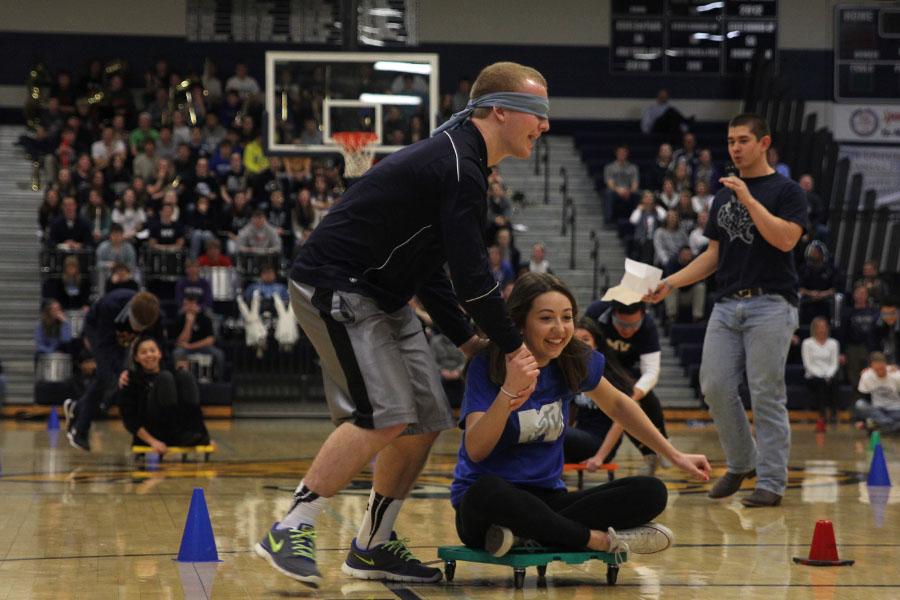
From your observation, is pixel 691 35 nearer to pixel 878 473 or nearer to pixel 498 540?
pixel 878 473

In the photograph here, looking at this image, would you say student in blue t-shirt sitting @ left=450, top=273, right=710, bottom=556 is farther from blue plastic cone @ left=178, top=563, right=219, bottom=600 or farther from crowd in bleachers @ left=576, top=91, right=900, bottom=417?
crowd in bleachers @ left=576, top=91, right=900, bottom=417

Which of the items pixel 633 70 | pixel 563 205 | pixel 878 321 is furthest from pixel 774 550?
pixel 633 70

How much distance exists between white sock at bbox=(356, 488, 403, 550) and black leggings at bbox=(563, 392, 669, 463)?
267 centimetres

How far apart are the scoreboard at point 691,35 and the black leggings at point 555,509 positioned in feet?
69.7

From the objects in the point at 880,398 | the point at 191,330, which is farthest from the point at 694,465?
the point at 191,330

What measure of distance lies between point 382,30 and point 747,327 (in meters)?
14.5

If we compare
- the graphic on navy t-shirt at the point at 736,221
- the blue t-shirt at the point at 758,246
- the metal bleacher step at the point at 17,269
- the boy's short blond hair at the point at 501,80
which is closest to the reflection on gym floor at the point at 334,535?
the blue t-shirt at the point at 758,246

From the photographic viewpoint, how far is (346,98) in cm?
1579

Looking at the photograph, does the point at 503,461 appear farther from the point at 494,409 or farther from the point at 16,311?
the point at 16,311

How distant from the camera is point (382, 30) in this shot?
21000 millimetres

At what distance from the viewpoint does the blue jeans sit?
7.31 meters

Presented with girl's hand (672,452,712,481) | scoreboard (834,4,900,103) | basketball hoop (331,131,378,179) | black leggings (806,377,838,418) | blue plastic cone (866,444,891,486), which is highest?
scoreboard (834,4,900,103)

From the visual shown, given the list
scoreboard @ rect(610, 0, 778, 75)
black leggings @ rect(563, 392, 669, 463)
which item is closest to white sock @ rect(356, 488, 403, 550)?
black leggings @ rect(563, 392, 669, 463)

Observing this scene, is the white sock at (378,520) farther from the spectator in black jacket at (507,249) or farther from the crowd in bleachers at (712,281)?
the spectator in black jacket at (507,249)
